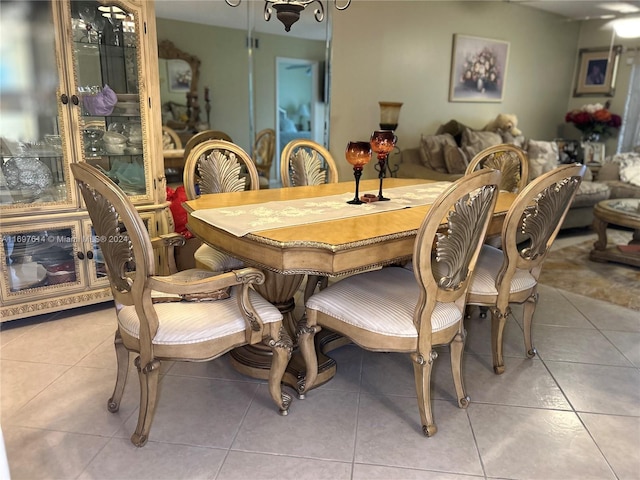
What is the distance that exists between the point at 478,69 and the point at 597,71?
232cm

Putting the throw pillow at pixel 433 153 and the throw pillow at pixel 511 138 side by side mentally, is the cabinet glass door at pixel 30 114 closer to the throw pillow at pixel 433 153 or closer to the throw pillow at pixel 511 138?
the throw pillow at pixel 433 153

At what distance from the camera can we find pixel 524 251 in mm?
2086

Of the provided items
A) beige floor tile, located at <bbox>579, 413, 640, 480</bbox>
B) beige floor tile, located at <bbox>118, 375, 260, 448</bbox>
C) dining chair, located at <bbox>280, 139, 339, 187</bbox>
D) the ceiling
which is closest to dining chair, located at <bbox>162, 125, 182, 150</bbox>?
the ceiling

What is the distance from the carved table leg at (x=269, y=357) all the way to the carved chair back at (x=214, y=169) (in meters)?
0.67

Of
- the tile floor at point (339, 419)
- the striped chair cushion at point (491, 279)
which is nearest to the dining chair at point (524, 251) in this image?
the striped chair cushion at point (491, 279)

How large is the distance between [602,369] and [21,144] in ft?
10.6

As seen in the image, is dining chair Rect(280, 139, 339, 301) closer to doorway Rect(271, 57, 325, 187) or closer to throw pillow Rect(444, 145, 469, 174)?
doorway Rect(271, 57, 325, 187)

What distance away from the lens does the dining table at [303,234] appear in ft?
5.05

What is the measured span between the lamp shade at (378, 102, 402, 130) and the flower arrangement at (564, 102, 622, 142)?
3.35 m

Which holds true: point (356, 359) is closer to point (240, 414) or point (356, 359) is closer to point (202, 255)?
point (240, 414)

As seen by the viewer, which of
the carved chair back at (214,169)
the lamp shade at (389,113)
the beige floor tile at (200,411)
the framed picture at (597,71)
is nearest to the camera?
the beige floor tile at (200,411)

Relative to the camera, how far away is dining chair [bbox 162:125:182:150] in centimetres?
419

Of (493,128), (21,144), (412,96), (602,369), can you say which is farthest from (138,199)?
(493,128)

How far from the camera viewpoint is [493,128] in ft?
18.4
